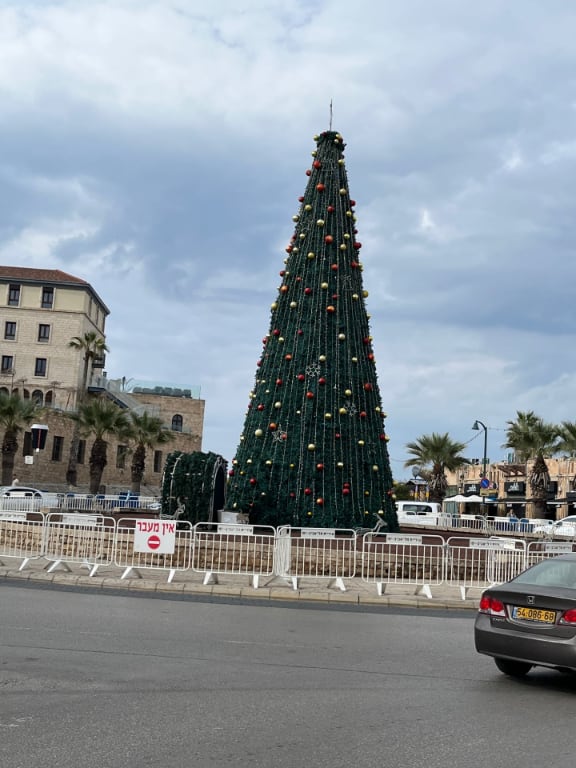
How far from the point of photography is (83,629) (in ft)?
32.6

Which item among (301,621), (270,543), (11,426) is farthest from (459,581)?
(11,426)

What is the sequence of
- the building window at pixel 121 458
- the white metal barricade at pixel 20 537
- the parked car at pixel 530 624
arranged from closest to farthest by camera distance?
the parked car at pixel 530 624, the white metal barricade at pixel 20 537, the building window at pixel 121 458

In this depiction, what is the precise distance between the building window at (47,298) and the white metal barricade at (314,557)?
61.3 metres

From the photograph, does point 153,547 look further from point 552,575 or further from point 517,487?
point 517,487

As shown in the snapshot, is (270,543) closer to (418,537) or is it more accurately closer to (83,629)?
(418,537)

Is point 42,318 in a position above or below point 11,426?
above

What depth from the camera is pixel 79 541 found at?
17172 mm

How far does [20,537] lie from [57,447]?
44.5 metres

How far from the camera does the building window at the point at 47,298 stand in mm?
73688

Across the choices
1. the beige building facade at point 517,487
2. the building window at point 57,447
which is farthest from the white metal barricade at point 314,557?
the building window at point 57,447

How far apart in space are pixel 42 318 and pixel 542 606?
2764 inches

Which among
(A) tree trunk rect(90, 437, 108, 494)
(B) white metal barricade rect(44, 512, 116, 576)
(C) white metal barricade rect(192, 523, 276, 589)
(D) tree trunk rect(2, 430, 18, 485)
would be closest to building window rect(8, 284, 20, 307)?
(D) tree trunk rect(2, 430, 18, 485)

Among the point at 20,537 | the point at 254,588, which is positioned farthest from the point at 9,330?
the point at 254,588

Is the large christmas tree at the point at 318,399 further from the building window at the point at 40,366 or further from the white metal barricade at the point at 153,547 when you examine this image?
the building window at the point at 40,366
